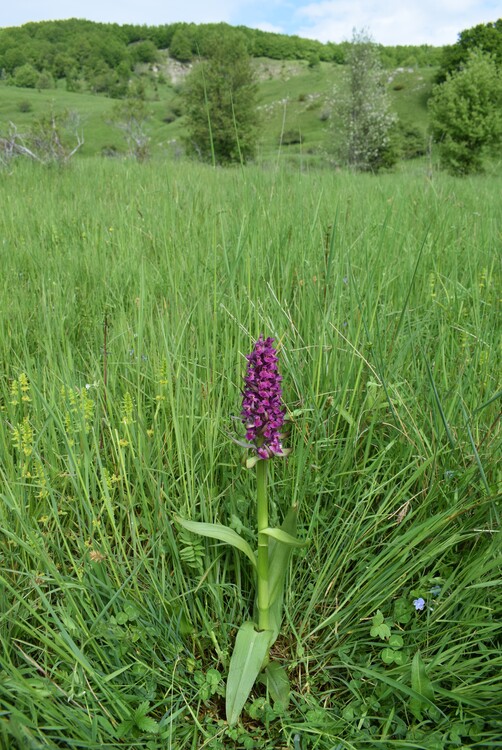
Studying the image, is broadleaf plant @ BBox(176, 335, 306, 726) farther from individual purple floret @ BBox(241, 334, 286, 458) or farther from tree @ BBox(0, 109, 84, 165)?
tree @ BBox(0, 109, 84, 165)

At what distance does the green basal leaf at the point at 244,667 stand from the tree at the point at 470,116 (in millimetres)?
22752

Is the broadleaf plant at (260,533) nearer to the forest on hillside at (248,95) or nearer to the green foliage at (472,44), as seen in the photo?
the forest on hillside at (248,95)

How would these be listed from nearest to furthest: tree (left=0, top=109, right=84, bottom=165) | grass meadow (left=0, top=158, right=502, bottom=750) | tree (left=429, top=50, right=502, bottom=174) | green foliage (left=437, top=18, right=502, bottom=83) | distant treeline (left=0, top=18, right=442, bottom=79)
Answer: grass meadow (left=0, top=158, right=502, bottom=750)
tree (left=0, top=109, right=84, bottom=165)
tree (left=429, top=50, right=502, bottom=174)
green foliage (left=437, top=18, right=502, bottom=83)
distant treeline (left=0, top=18, right=442, bottom=79)

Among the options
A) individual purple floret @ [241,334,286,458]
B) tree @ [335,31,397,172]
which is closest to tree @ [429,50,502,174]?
tree @ [335,31,397,172]

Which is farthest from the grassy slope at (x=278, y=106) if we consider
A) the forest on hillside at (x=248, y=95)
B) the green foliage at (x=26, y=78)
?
the green foliage at (x=26, y=78)

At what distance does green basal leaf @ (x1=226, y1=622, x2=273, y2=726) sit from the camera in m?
1.01

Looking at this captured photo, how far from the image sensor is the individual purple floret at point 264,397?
1027 mm

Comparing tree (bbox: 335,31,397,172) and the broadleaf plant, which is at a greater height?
tree (bbox: 335,31,397,172)

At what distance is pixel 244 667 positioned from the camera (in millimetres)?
1023

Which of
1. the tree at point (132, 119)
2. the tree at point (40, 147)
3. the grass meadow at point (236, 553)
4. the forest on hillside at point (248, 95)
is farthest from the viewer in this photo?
the tree at point (132, 119)

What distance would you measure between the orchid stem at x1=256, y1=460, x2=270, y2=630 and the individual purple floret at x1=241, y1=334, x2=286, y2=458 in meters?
0.05

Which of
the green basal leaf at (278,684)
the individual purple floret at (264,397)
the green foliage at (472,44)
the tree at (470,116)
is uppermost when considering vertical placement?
the green foliage at (472,44)

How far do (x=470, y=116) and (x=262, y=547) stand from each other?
25989 millimetres

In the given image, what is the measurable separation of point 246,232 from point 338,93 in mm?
34556
